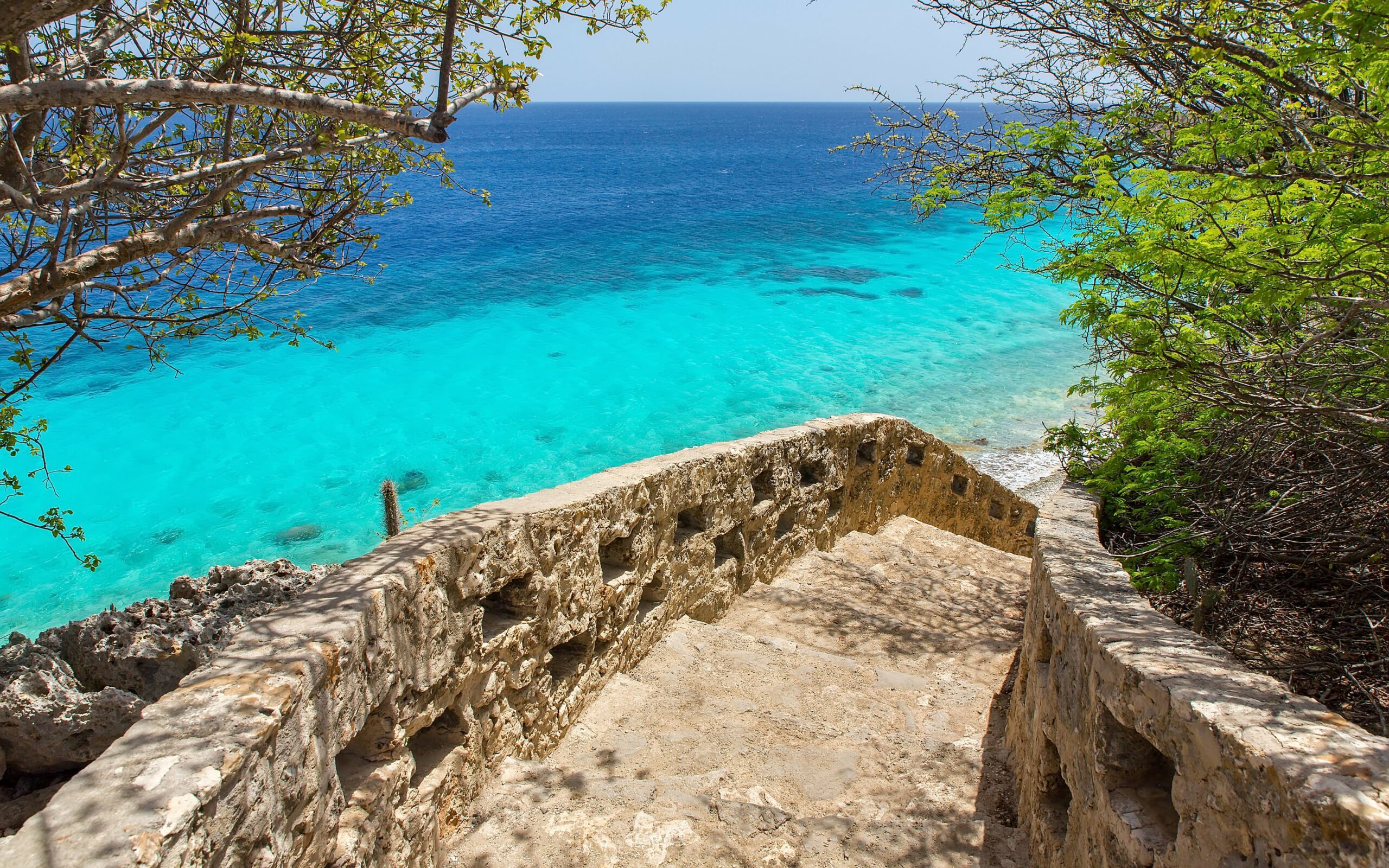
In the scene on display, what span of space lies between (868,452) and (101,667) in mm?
7473

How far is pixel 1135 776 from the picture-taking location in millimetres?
3217

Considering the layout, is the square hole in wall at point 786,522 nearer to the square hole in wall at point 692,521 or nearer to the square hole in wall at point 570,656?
the square hole in wall at point 692,521

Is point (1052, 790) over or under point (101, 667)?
over

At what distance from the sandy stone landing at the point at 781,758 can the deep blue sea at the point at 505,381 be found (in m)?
13.3

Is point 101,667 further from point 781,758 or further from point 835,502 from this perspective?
point 835,502

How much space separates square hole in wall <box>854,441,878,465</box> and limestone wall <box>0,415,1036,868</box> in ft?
7.70

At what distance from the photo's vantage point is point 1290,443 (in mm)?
4961

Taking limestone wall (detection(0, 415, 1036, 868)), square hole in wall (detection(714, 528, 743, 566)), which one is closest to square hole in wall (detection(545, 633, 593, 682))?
limestone wall (detection(0, 415, 1036, 868))

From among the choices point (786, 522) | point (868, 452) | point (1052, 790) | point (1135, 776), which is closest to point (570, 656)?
point (1052, 790)

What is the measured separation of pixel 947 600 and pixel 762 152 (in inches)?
3908

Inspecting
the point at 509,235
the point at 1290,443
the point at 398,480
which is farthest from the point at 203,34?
the point at 509,235

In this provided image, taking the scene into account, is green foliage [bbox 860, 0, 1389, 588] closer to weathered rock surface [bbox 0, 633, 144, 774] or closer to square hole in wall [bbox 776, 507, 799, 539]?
square hole in wall [bbox 776, 507, 799, 539]

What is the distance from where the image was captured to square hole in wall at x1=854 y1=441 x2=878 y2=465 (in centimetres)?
966

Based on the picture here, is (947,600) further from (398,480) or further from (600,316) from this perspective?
(600,316)
